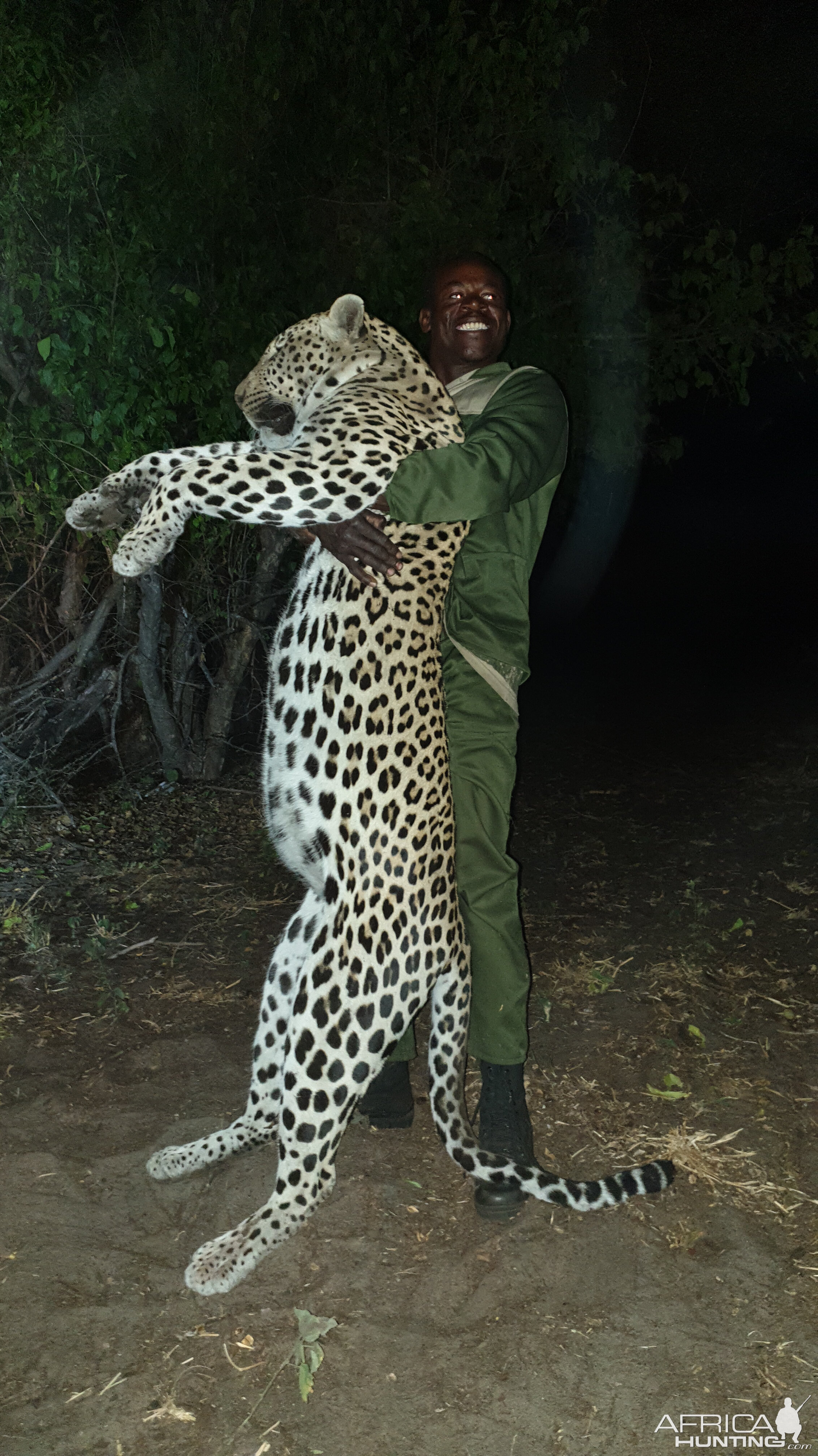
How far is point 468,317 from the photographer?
120 inches

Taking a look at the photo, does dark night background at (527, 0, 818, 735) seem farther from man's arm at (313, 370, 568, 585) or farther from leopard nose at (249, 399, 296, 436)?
man's arm at (313, 370, 568, 585)

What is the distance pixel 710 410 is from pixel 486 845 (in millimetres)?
18586

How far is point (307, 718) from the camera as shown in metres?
2.79

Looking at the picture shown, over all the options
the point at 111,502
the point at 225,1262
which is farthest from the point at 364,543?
the point at 225,1262

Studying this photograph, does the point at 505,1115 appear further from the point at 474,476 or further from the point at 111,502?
the point at 111,502

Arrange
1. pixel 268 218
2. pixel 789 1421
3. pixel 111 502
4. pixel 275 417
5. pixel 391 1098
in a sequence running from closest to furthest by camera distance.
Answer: pixel 789 1421 < pixel 111 502 < pixel 275 417 < pixel 391 1098 < pixel 268 218

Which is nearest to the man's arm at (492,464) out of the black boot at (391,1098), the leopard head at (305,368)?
the leopard head at (305,368)

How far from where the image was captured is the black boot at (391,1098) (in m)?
3.39

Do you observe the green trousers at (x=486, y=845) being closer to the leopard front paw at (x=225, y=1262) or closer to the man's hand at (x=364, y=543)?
the man's hand at (x=364, y=543)

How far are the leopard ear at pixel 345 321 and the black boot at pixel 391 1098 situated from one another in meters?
2.12

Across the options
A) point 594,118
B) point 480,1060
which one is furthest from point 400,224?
point 480,1060

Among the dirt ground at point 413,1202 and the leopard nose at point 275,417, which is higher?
the leopard nose at point 275,417

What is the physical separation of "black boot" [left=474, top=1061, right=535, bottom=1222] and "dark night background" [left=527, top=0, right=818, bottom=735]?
5.07 meters

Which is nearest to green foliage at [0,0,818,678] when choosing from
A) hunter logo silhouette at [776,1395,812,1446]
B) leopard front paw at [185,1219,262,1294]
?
leopard front paw at [185,1219,262,1294]
